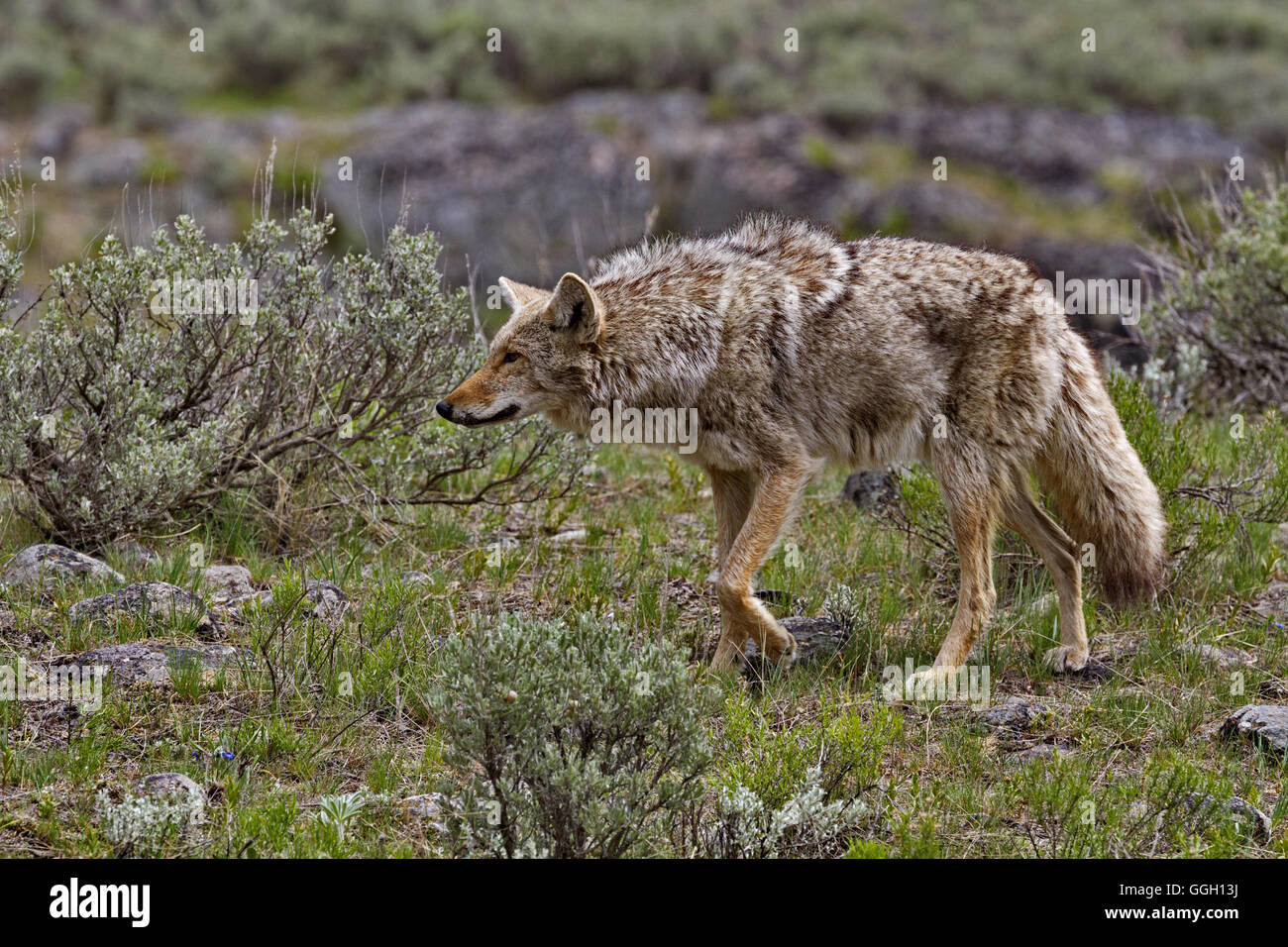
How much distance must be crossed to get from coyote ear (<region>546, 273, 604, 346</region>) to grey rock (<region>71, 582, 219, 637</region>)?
217cm

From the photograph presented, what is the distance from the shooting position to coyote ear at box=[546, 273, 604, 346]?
19.9 feet

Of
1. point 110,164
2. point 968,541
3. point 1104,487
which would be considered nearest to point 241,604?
point 968,541

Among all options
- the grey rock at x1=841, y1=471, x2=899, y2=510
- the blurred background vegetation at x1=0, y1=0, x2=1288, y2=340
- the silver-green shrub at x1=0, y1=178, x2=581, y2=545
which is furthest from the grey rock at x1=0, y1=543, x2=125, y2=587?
the blurred background vegetation at x1=0, y1=0, x2=1288, y2=340

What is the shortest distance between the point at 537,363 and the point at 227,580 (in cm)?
201

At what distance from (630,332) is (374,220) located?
1008cm

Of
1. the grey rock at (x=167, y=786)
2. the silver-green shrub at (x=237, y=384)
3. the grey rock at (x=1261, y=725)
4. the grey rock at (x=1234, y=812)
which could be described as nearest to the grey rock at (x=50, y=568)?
the silver-green shrub at (x=237, y=384)

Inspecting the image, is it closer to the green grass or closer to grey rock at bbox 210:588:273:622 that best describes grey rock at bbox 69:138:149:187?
the green grass

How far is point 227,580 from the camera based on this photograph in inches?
261

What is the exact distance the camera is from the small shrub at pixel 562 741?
4.02m

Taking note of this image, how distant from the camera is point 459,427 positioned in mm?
7727

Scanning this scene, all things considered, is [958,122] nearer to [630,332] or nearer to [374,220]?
[374,220]

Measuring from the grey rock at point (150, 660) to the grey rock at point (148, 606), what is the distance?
24 centimetres

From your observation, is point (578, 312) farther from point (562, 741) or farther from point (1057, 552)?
point (1057, 552)
